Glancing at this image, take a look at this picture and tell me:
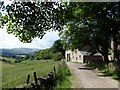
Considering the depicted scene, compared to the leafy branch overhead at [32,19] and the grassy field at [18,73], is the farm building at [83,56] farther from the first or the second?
the leafy branch overhead at [32,19]

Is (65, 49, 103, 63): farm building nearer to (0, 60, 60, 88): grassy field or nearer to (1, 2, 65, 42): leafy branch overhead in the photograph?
(0, 60, 60, 88): grassy field

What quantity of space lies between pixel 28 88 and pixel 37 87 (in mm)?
1828

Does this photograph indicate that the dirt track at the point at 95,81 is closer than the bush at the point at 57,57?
Yes

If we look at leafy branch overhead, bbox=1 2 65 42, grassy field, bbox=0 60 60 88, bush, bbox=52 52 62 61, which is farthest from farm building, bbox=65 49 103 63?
leafy branch overhead, bbox=1 2 65 42

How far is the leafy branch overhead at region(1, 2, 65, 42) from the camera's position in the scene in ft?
39.4

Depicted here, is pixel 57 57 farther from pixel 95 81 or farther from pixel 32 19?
pixel 32 19

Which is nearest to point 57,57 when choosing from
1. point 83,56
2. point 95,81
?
point 83,56

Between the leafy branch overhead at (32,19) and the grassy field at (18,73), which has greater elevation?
the leafy branch overhead at (32,19)

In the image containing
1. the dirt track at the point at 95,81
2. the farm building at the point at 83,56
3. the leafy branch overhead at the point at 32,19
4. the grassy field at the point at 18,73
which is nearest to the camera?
the leafy branch overhead at the point at 32,19

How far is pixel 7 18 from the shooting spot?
13.3 metres

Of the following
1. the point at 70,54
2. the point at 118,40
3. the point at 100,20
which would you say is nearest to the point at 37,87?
the point at 100,20

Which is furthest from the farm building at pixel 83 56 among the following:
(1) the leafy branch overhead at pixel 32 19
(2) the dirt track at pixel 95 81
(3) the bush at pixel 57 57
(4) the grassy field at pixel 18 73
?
(1) the leafy branch overhead at pixel 32 19

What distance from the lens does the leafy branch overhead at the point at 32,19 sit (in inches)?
473

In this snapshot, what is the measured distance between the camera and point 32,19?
12070 mm
